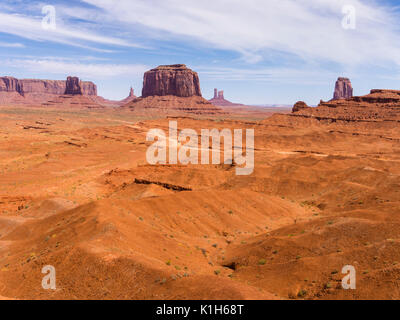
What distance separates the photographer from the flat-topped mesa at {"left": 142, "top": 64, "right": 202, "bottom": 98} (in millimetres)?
171125

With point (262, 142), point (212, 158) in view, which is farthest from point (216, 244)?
point (262, 142)

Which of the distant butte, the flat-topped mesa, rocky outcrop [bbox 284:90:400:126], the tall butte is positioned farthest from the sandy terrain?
the flat-topped mesa

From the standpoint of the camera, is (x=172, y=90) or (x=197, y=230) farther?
(x=172, y=90)

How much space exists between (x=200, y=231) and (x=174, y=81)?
525ft

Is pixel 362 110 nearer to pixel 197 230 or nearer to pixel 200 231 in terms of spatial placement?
pixel 200 231

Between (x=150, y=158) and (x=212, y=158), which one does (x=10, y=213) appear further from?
(x=212, y=158)

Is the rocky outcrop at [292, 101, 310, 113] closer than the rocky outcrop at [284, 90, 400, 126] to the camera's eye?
No

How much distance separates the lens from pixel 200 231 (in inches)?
800

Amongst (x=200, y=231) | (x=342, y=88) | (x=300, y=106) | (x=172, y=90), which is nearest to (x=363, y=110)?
(x=300, y=106)

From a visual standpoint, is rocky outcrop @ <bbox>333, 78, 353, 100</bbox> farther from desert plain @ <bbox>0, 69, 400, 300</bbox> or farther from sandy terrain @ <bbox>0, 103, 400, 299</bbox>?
desert plain @ <bbox>0, 69, 400, 300</bbox>

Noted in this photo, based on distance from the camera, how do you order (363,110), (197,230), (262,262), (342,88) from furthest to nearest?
(342,88), (363,110), (197,230), (262,262)

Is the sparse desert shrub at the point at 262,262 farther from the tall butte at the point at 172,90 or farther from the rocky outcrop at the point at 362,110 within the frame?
the tall butte at the point at 172,90

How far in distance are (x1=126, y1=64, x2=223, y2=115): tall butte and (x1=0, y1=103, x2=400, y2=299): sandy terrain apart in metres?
124

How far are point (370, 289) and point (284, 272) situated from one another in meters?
3.51
